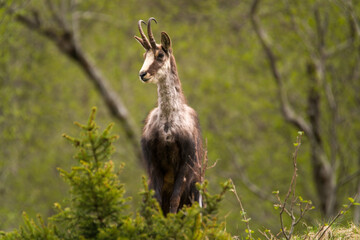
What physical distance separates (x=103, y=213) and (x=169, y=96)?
8.44 ft

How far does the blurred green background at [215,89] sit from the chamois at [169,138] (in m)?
7.99

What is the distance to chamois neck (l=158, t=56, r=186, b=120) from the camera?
6.70 m

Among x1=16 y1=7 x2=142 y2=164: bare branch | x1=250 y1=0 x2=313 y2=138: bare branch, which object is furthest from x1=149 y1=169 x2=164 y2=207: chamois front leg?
x1=16 y1=7 x2=142 y2=164: bare branch

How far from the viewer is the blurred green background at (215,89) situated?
52.9 feet

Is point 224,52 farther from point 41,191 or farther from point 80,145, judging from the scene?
point 80,145

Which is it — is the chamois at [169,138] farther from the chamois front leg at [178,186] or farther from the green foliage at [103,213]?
the green foliage at [103,213]

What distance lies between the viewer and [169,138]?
6594mm

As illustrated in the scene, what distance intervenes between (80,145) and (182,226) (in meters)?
1.14

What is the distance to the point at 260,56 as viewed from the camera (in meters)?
18.5

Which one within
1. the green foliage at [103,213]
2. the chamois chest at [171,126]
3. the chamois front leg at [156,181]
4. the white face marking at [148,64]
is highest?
the white face marking at [148,64]

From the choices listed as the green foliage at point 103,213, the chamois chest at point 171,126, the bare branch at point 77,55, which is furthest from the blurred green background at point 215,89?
the green foliage at point 103,213

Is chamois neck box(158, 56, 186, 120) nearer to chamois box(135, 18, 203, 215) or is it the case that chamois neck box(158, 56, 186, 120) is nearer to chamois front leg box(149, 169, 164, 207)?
chamois box(135, 18, 203, 215)

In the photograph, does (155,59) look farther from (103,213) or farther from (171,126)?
(103,213)

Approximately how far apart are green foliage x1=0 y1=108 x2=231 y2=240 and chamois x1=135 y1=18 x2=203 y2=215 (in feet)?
6.77
